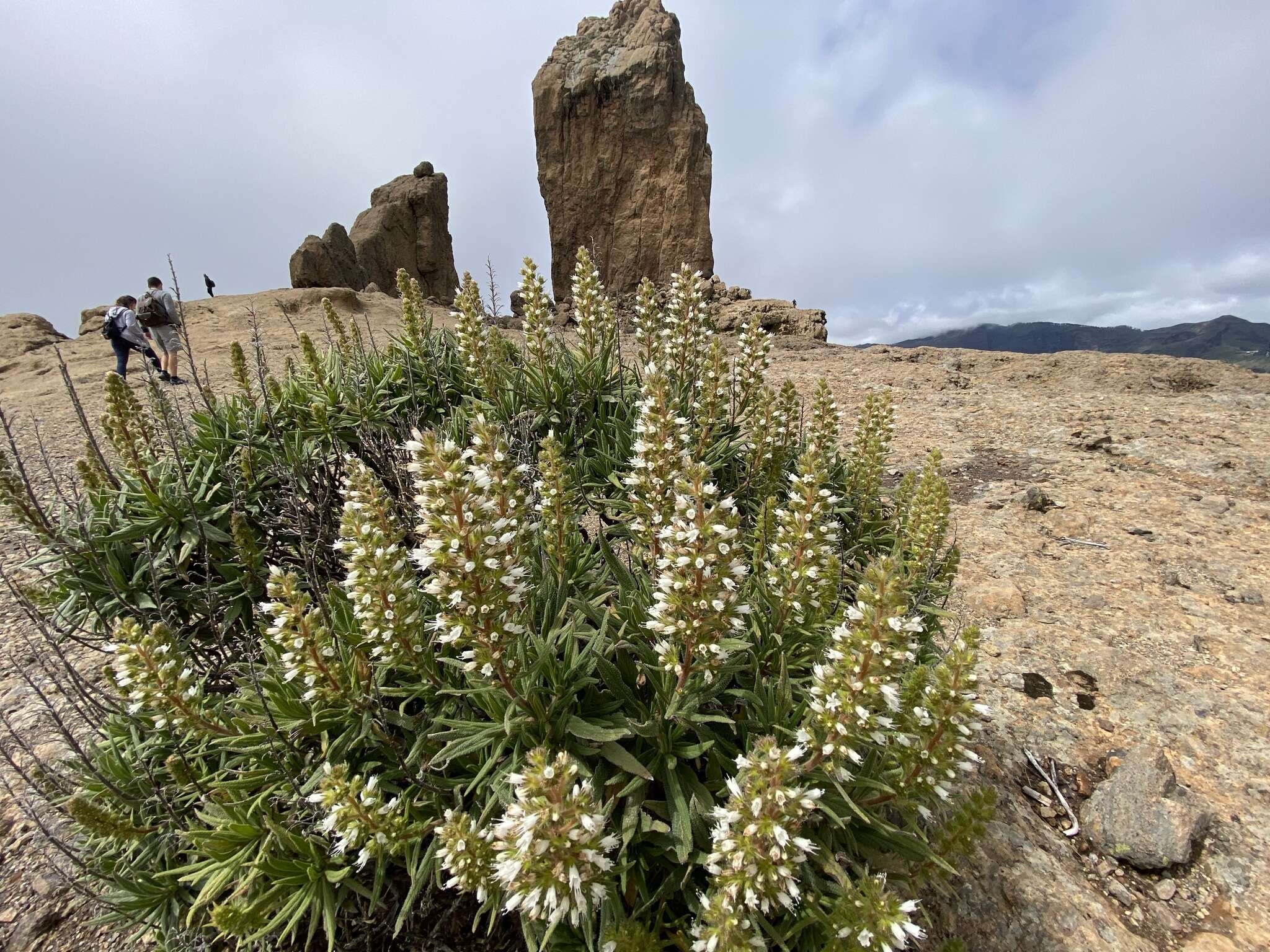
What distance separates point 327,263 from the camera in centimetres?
3594

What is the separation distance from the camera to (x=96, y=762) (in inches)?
124

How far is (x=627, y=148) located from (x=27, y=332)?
99.4ft

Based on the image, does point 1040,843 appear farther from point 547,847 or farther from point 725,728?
point 547,847

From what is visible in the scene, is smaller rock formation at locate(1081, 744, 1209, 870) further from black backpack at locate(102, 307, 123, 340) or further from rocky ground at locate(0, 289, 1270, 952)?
black backpack at locate(102, 307, 123, 340)

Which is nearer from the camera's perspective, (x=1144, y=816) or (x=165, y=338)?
(x=1144, y=816)

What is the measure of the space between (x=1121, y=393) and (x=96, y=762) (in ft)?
50.7

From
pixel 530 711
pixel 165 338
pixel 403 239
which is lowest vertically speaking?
pixel 530 711

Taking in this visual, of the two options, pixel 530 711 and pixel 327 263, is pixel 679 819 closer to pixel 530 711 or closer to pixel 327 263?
pixel 530 711

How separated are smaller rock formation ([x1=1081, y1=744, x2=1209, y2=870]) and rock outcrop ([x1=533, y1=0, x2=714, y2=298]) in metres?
32.2

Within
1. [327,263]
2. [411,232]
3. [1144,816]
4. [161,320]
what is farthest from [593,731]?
[411,232]

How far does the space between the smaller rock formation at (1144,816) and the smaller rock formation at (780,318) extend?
1546cm

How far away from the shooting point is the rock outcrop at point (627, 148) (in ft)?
111

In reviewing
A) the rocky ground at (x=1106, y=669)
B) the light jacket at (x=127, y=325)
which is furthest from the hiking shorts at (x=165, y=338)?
the rocky ground at (x=1106, y=669)

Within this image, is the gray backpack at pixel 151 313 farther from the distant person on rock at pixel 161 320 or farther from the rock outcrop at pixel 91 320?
the rock outcrop at pixel 91 320
